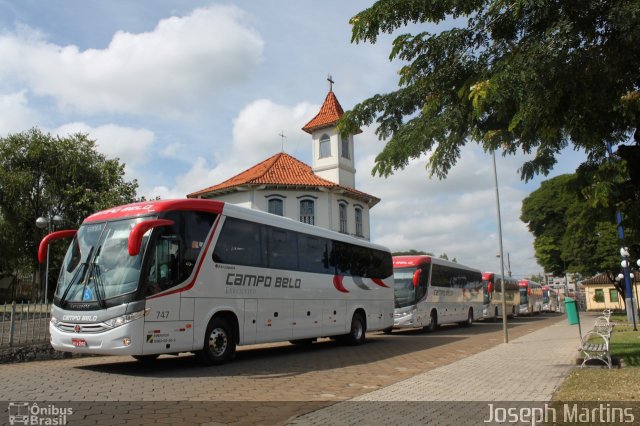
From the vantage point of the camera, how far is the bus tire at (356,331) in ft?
56.1

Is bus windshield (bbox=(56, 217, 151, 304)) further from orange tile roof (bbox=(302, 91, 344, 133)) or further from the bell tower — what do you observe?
orange tile roof (bbox=(302, 91, 344, 133))

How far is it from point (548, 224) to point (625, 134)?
51.3 meters

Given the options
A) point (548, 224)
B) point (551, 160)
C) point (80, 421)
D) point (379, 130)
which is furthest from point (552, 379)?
point (548, 224)

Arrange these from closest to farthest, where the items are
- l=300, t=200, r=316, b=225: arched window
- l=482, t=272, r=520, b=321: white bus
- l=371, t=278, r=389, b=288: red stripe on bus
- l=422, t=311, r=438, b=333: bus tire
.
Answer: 1. l=371, t=278, r=389, b=288: red stripe on bus
2. l=422, t=311, r=438, b=333: bus tire
3. l=482, t=272, r=520, b=321: white bus
4. l=300, t=200, r=316, b=225: arched window

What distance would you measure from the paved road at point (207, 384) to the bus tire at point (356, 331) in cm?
225

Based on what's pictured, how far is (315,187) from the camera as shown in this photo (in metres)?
35.4

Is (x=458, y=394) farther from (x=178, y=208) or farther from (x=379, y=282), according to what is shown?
(x=379, y=282)

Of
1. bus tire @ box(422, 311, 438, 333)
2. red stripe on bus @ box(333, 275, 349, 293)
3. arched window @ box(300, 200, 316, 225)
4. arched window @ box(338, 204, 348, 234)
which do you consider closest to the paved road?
red stripe on bus @ box(333, 275, 349, 293)

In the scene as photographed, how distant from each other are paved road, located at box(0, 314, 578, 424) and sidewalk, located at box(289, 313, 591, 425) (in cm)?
41

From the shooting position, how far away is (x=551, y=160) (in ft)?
28.9

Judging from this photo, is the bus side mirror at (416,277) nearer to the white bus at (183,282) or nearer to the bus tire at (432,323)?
the bus tire at (432,323)

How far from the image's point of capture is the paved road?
6770 millimetres

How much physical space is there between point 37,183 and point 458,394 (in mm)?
40157

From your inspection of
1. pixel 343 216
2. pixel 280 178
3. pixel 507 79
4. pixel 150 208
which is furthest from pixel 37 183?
pixel 507 79
